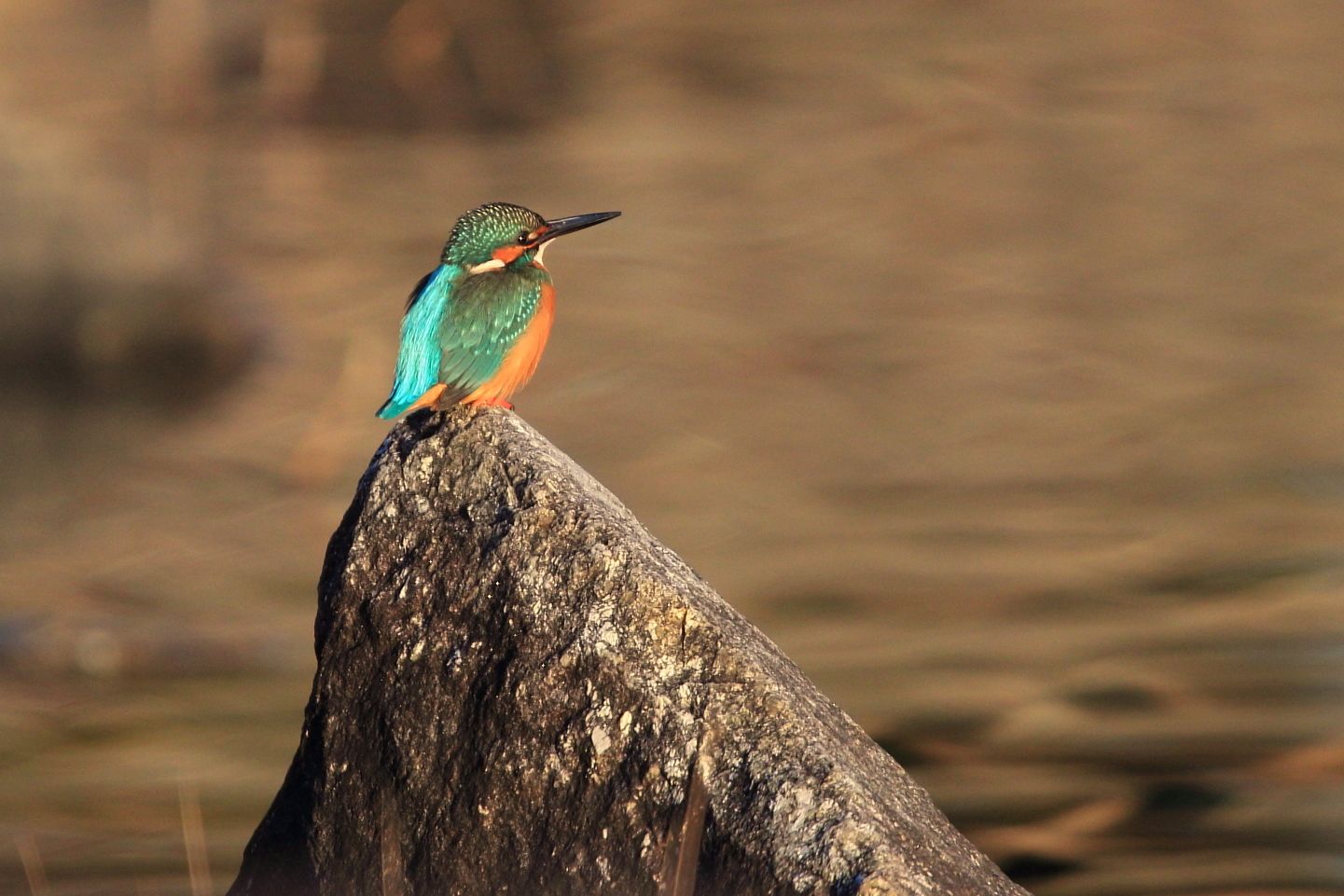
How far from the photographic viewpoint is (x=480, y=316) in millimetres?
5094

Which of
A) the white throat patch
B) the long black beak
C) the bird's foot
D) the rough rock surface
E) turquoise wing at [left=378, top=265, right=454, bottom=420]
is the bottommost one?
the rough rock surface

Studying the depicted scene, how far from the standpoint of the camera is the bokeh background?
24.7ft

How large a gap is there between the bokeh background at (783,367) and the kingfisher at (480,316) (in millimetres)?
2363

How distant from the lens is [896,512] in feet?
33.4

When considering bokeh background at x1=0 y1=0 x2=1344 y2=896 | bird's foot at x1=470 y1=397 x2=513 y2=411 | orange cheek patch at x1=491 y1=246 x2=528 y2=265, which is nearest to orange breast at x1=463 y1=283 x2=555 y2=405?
bird's foot at x1=470 y1=397 x2=513 y2=411

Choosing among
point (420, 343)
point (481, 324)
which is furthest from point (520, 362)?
point (420, 343)

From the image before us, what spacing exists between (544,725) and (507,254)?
6.30ft

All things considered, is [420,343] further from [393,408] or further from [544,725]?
[544,725]

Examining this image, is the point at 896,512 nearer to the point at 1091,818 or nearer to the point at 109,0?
the point at 1091,818

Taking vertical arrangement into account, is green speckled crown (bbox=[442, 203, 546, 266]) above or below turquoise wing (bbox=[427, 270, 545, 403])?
above

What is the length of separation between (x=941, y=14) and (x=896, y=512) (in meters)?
12.2

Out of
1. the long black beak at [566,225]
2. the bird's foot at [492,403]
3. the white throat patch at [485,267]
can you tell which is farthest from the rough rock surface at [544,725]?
the long black beak at [566,225]

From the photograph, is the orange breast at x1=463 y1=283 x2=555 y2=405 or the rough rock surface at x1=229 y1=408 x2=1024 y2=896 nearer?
the rough rock surface at x1=229 y1=408 x2=1024 y2=896

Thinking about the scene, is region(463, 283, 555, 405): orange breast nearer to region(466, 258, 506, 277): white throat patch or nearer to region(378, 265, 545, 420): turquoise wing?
region(378, 265, 545, 420): turquoise wing
